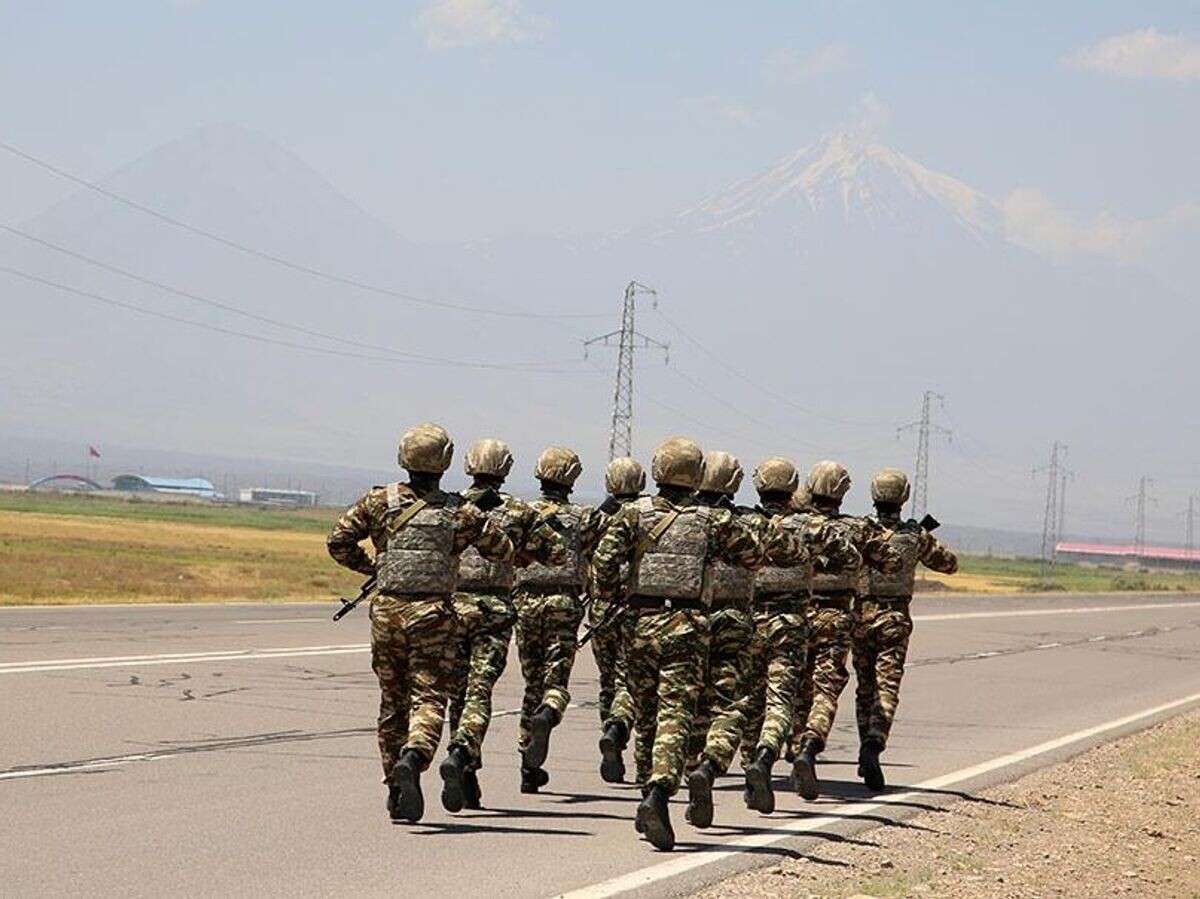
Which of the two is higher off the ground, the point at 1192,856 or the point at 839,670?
the point at 839,670

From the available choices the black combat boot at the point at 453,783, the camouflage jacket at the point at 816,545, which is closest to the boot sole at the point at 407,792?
the black combat boot at the point at 453,783

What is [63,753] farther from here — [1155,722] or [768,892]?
[1155,722]

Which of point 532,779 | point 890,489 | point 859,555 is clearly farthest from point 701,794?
point 890,489

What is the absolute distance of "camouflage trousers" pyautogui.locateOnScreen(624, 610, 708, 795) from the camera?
10453mm

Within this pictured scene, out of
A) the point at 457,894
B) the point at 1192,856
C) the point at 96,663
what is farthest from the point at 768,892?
the point at 96,663

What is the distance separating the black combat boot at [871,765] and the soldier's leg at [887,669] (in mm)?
52

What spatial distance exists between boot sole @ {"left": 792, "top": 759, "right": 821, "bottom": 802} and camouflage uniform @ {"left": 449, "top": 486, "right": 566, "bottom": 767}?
209 cm

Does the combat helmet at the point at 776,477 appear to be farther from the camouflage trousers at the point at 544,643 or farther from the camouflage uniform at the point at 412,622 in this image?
the camouflage uniform at the point at 412,622

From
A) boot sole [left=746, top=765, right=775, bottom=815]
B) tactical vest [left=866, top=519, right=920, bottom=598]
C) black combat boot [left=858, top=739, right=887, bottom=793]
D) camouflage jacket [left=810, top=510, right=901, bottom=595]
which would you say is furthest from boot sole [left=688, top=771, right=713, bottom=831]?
tactical vest [left=866, top=519, right=920, bottom=598]

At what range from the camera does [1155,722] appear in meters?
20.8

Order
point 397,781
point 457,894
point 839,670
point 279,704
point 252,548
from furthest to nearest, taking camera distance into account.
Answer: point 252,548, point 279,704, point 839,670, point 397,781, point 457,894

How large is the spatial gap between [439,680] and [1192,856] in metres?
4.61

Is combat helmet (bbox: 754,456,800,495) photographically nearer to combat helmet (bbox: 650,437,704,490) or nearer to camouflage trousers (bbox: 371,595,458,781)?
combat helmet (bbox: 650,437,704,490)

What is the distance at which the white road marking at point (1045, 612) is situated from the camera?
44.7m
